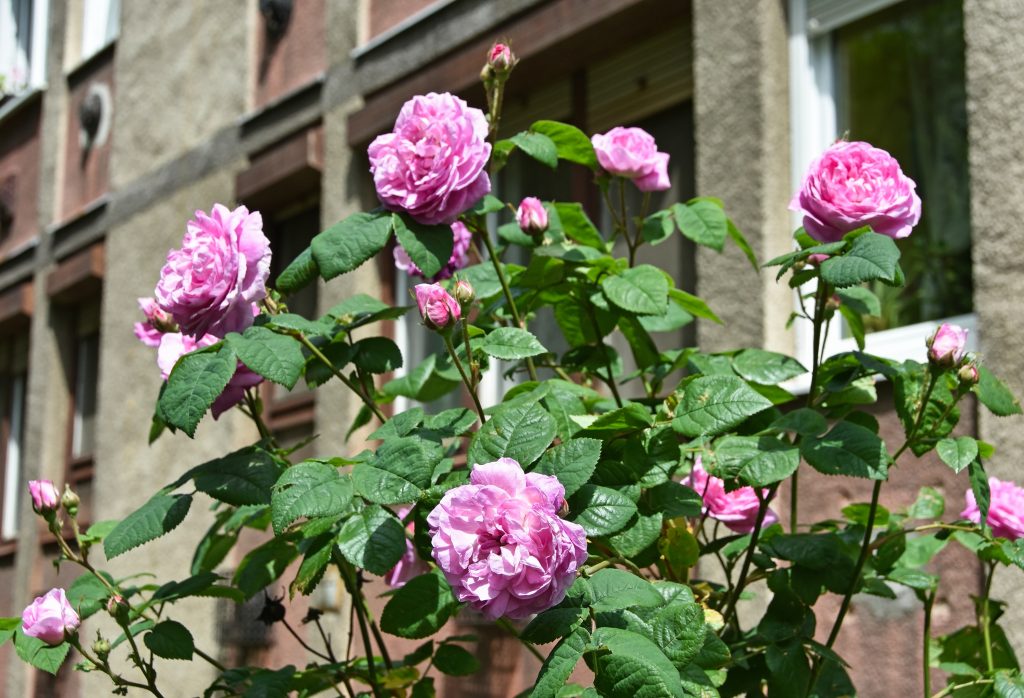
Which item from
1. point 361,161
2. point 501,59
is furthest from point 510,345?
point 361,161

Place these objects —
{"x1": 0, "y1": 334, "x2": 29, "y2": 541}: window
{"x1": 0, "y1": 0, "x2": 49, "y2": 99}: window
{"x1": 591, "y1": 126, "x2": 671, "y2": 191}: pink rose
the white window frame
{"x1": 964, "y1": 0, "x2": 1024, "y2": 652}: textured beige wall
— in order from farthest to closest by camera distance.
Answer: {"x1": 0, "y1": 0, "x2": 49, "y2": 99}: window → {"x1": 0, "y1": 334, "x2": 29, "y2": 541}: window → the white window frame → {"x1": 964, "y1": 0, "x2": 1024, "y2": 652}: textured beige wall → {"x1": 591, "y1": 126, "x2": 671, "y2": 191}: pink rose

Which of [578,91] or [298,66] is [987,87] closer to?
[578,91]

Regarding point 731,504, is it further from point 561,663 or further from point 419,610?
point 561,663

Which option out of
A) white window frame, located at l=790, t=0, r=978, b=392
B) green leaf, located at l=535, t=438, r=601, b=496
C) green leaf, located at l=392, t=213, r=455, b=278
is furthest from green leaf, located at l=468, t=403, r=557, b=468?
white window frame, located at l=790, t=0, r=978, b=392

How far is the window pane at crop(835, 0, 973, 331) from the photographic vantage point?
15.7 feet

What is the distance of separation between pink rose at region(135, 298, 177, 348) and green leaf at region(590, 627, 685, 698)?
1.27m

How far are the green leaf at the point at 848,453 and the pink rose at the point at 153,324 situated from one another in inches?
52.5

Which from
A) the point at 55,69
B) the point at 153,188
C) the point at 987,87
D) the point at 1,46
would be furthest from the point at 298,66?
the point at 1,46

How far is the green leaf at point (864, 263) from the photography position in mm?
2367

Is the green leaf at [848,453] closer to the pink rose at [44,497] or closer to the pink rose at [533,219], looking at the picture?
the pink rose at [533,219]

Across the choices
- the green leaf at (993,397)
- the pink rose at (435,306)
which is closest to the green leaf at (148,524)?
the pink rose at (435,306)

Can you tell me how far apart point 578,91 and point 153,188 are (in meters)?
→ 4.33

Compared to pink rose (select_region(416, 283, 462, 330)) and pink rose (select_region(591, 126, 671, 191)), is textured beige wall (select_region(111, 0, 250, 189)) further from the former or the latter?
pink rose (select_region(416, 283, 462, 330))

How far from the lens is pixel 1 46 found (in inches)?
521
